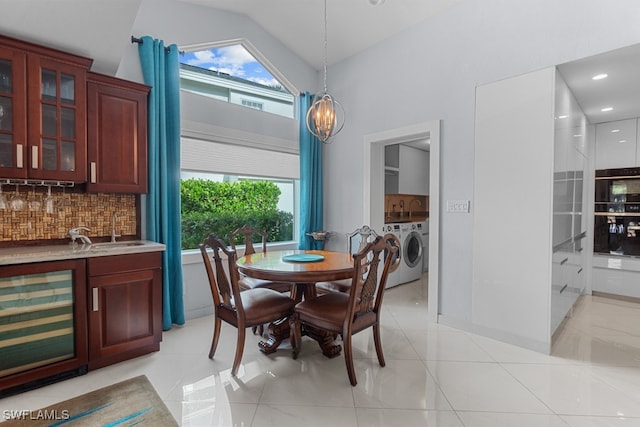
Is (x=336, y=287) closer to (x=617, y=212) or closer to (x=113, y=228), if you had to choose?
(x=113, y=228)

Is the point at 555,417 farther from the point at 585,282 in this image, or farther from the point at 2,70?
the point at 2,70

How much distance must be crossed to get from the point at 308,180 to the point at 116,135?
2.39 meters

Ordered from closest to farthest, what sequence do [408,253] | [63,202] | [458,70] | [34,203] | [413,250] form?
1. [34,203]
2. [63,202]
3. [458,70]
4. [408,253]
5. [413,250]

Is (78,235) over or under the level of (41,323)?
over

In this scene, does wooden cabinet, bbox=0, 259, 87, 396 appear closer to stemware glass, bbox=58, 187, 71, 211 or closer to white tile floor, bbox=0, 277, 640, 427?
white tile floor, bbox=0, 277, 640, 427

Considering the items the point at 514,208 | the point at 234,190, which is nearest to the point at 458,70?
the point at 514,208

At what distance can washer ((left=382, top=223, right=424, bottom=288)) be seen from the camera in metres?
4.59

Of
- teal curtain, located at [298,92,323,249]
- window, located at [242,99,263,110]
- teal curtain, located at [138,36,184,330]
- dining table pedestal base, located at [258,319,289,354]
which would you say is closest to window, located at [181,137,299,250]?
teal curtain, located at [298,92,323,249]

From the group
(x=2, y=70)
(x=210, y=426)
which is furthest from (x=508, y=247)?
(x=2, y=70)

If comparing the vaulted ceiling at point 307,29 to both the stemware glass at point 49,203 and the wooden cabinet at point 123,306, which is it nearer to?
the stemware glass at point 49,203

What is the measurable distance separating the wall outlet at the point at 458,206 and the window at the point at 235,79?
8.44 feet

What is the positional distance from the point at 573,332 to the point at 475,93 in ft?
8.36

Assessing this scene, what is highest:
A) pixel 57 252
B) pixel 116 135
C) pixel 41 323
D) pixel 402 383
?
pixel 116 135

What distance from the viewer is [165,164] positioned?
2992mm
